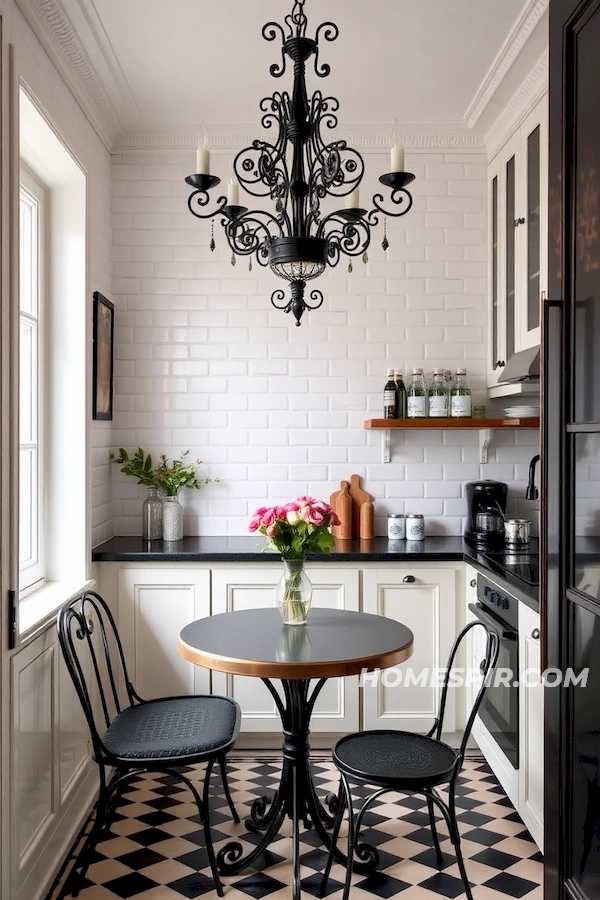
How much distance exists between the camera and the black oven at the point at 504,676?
116 inches

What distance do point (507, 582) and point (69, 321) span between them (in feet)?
6.62

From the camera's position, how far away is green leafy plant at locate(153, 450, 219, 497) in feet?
13.3

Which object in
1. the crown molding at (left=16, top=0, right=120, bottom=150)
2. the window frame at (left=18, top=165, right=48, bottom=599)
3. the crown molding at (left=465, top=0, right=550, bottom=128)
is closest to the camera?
the crown molding at (left=16, top=0, right=120, bottom=150)

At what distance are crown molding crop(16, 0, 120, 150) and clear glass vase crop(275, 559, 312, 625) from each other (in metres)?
1.95

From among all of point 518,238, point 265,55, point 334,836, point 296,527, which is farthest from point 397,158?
point 334,836

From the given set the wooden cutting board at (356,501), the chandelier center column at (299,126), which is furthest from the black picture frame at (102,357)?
the chandelier center column at (299,126)

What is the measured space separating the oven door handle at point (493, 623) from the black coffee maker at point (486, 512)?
387mm

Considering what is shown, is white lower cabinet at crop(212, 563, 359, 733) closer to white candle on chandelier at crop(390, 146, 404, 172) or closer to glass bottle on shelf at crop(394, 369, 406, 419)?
glass bottle on shelf at crop(394, 369, 406, 419)

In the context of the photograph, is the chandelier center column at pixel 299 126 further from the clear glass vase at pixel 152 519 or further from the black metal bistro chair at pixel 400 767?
the clear glass vase at pixel 152 519

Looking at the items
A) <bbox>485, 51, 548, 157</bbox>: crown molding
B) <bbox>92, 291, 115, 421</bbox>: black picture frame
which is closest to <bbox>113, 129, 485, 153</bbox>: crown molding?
<bbox>485, 51, 548, 157</bbox>: crown molding

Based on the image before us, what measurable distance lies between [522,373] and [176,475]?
1.74m

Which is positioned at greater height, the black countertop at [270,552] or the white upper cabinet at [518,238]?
the white upper cabinet at [518,238]

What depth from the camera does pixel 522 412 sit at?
384 centimetres

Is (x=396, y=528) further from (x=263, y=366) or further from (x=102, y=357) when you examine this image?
(x=102, y=357)
